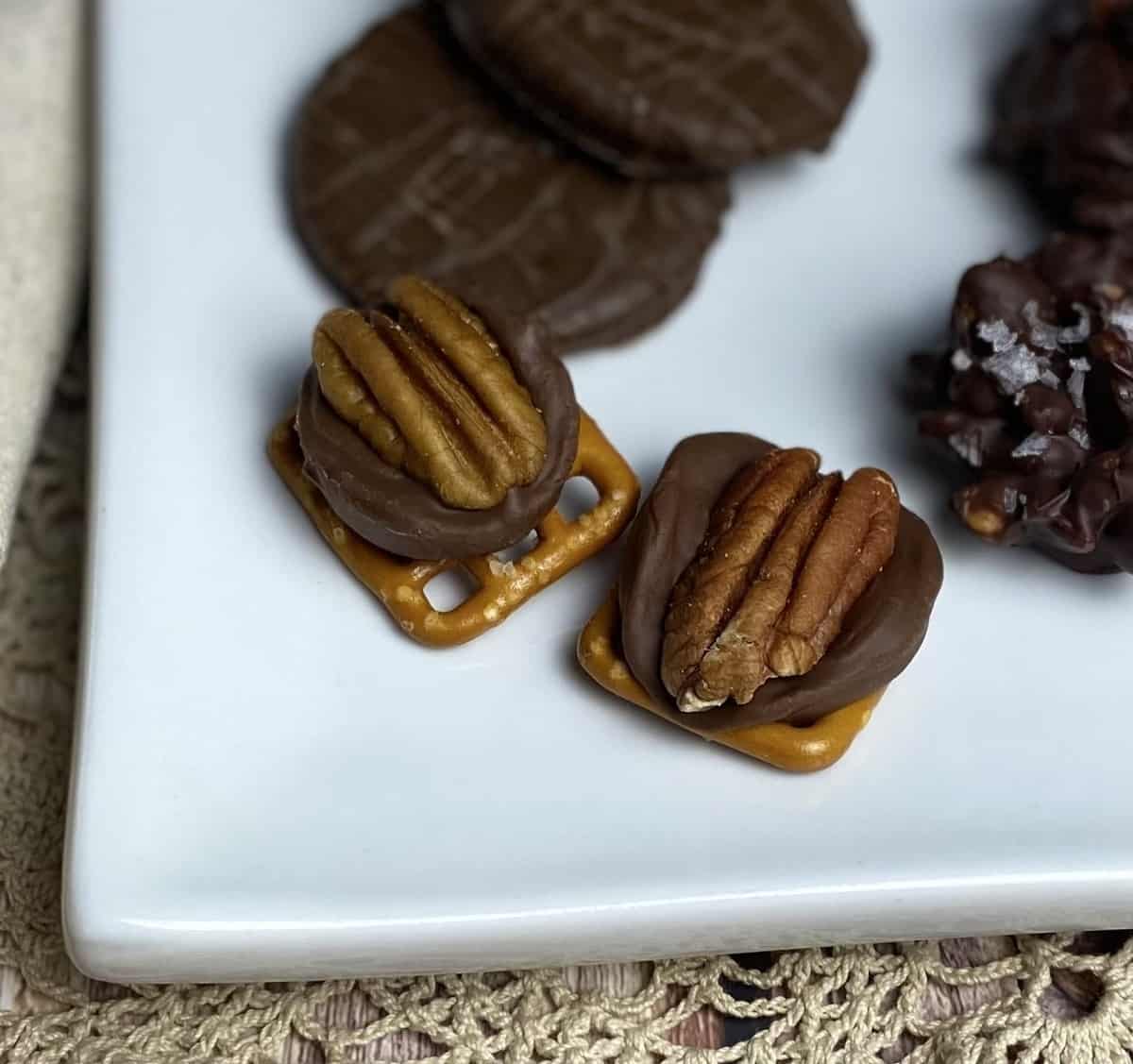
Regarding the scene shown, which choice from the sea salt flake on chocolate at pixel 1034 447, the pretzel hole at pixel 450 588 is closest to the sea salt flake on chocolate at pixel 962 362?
the sea salt flake on chocolate at pixel 1034 447

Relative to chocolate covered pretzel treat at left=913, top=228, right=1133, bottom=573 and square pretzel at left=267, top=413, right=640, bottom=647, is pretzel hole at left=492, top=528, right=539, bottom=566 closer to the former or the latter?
square pretzel at left=267, top=413, right=640, bottom=647

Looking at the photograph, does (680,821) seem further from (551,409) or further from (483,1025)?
(551,409)

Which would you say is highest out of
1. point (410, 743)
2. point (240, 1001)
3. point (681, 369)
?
point (681, 369)

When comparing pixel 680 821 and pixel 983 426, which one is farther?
pixel 983 426

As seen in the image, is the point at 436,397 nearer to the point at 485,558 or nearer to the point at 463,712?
the point at 485,558

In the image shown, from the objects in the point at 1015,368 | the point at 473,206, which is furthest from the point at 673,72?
the point at 1015,368

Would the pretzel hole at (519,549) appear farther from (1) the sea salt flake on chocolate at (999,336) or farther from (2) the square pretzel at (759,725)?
(1) the sea salt flake on chocolate at (999,336)

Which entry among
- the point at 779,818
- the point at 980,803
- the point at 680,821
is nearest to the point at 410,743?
the point at 680,821
